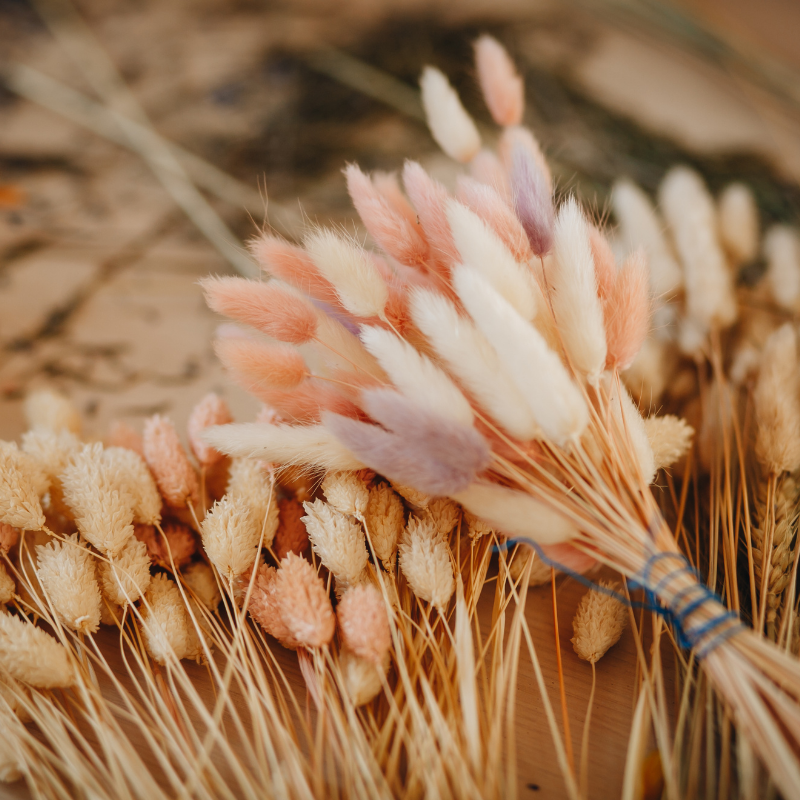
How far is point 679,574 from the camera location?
1.22ft

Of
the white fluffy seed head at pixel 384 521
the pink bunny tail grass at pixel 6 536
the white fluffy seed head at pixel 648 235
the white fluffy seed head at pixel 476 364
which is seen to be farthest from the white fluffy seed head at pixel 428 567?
the white fluffy seed head at pixel 648 235

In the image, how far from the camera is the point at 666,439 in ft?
1.56

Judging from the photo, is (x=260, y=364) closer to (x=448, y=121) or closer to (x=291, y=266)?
(x=291, y=266)

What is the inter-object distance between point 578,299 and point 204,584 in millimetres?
381

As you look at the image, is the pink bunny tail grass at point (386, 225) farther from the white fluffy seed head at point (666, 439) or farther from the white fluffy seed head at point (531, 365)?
the white fluffy seed head at point (666, 439)

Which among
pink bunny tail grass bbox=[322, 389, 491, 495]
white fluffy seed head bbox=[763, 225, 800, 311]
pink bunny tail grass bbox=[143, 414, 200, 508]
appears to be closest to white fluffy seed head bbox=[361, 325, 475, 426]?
pink bunny tail grass bbox=[322, 389, 491, 495]

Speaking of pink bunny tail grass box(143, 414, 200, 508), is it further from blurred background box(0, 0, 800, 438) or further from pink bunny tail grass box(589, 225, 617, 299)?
pink bunny tail grass box(589, 225, 617, 299)

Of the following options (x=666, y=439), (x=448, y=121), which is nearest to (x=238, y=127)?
(x=448, y=121)

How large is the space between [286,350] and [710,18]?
955 mm

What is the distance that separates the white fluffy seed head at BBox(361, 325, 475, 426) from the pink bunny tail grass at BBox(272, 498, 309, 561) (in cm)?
17

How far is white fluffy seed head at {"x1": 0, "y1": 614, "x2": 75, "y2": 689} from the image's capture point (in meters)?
0.40

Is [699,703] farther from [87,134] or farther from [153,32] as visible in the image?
[153,32]

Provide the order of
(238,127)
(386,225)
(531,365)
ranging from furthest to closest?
1. (238,127)
2. (386,225)
3. (531,365)

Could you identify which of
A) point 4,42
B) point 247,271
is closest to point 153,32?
point 4,42
